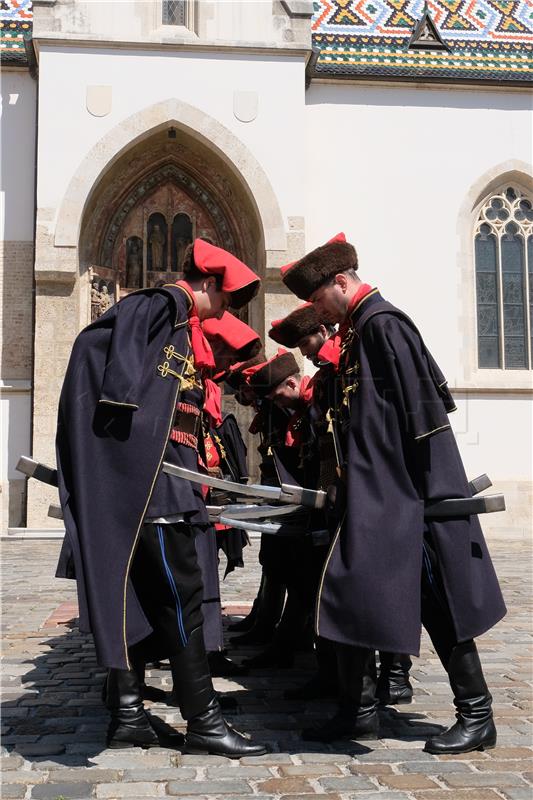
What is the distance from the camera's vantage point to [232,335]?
4430 mm

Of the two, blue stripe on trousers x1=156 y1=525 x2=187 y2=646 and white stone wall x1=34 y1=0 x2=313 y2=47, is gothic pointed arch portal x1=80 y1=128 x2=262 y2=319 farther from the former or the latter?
blue stripe on trousers x1=156 y1=525 x2=187 y2=646

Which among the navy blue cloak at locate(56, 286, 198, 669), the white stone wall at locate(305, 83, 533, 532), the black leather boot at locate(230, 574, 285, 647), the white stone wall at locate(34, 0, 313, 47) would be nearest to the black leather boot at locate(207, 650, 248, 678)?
the black leather boot at locate(230, 574, 285, 647)

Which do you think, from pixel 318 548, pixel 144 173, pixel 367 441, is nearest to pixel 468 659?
pixel 367 441

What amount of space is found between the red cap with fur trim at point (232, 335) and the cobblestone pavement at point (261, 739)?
1708mm

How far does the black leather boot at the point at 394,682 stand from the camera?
4.03 m

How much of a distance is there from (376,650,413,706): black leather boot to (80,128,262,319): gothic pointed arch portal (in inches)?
403

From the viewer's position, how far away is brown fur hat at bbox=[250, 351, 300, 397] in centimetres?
527

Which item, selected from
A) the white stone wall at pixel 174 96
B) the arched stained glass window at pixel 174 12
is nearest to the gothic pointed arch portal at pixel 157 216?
the white stone wall at pixel 174 96

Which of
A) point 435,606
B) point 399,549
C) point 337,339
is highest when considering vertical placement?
point 337,339

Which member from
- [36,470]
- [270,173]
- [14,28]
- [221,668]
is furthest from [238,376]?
[14,28]

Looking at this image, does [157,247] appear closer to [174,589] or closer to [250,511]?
[250,511]

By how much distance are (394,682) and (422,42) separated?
13.0 m

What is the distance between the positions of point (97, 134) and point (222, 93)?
198 cm

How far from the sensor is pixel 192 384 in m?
3.48
